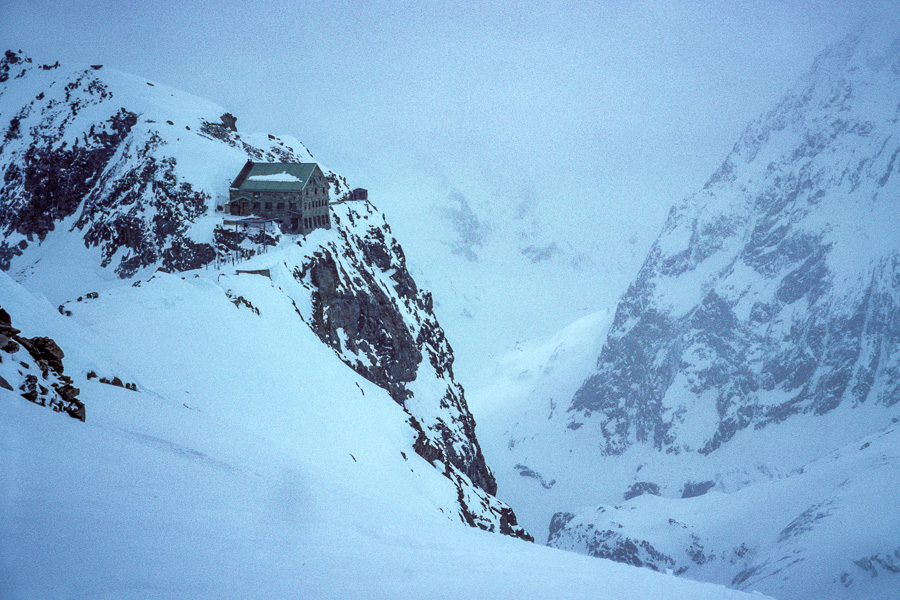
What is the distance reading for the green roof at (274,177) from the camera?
65125 mm

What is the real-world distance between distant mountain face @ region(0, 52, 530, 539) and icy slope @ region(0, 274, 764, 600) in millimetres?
19039

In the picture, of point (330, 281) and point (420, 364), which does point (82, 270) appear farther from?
point (420, 364)

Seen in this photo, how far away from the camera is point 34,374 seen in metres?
13.0

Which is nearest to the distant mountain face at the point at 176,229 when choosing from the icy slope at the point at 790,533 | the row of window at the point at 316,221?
the row of window at the point at 316,221

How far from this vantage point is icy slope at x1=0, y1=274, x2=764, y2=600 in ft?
27.6

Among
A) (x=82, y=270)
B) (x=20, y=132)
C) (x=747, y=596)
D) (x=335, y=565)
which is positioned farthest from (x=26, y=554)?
(x=20, y=132)

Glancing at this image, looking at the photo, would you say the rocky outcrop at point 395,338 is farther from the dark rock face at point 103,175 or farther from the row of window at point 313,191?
the dark rock face at point 103,175

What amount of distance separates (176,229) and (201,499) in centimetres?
5610

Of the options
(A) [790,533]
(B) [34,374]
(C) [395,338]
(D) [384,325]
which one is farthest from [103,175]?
(A) [790,533]

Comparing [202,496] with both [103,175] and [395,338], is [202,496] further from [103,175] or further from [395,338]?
[103,175]

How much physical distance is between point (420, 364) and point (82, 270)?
128 feet

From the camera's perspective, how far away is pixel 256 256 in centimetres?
5416

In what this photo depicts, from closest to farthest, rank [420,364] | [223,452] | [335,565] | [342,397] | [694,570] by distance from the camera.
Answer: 1. [335,565]
2. [223,452]
3. [342,397]
4. [420,364]
5. [694,570]

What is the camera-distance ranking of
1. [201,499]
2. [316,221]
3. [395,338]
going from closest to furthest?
1. [201,499]
2. [395,338]
3. [316,221]
